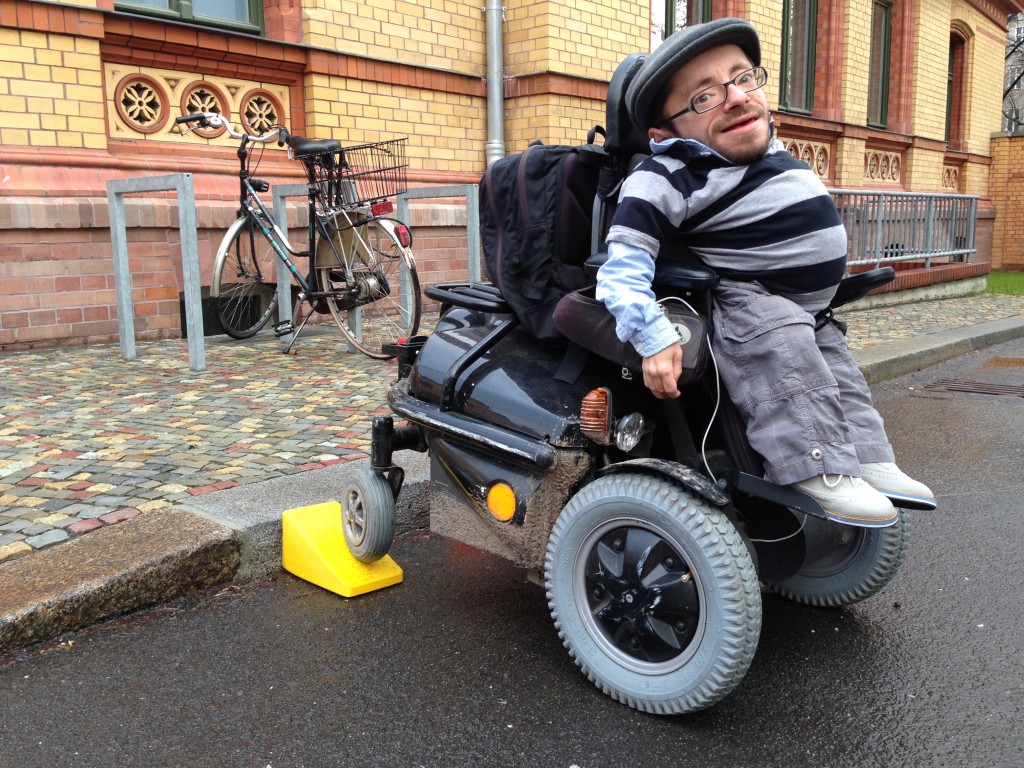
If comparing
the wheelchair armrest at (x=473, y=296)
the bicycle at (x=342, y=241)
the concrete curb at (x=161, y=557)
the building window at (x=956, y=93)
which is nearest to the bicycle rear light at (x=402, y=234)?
the bicycle at (x=342, y=241)

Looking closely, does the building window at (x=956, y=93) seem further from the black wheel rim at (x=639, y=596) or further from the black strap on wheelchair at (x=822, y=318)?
the black wheel rim at (x=639, y=596)

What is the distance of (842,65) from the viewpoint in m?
15.5

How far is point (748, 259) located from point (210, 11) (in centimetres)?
709

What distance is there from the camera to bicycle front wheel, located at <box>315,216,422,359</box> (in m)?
6.36

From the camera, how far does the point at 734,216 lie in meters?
2.30

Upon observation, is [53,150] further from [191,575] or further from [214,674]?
[214,674]

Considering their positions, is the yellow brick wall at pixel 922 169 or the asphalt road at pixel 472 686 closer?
the asphalt road at pixel 472 686

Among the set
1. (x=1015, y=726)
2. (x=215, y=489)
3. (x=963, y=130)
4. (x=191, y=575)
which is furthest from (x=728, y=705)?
(x=963, y=130)

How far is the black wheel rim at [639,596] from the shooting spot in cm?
220

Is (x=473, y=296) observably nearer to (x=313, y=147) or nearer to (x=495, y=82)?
(x=313, y=147)

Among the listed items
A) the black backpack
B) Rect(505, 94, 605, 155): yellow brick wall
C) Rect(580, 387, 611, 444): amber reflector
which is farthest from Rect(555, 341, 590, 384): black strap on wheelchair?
Rect(505, 94, 605, 155): yellow brick wall

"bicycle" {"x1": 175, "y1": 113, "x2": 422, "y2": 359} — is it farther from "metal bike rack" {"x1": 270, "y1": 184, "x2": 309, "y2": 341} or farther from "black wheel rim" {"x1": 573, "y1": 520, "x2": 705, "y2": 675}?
"black wheel rim" {"x1": 573, "y1": 520, "x2": 705, "y2": 675}

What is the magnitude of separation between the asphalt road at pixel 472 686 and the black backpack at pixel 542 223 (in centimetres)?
92

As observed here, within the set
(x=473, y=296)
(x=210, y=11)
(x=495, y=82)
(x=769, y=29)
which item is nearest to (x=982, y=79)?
(x=769, y=29)
